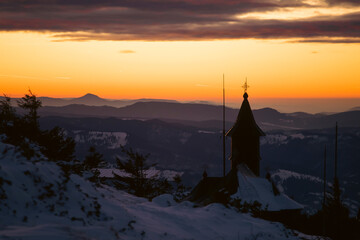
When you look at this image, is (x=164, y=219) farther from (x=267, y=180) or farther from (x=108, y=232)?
(x=267, y=180)

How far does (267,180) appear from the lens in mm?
35094

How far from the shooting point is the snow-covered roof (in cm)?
3247

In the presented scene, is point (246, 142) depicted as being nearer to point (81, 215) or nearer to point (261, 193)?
point (261, 193)

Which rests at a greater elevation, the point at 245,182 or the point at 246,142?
the point at 246,142

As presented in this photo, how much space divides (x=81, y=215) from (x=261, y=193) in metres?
25.3

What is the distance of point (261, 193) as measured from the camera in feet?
109

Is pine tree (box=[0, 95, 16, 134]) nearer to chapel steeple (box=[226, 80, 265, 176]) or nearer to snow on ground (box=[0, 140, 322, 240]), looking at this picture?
snow on ground (box=[0, 140, 322, 240])

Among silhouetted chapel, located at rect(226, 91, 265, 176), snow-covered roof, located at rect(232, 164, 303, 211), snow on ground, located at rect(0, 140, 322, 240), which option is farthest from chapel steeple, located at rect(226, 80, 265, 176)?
snow on ground, located at rect(0, 140, 322, 240)

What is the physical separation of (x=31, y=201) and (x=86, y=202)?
60.3 inches

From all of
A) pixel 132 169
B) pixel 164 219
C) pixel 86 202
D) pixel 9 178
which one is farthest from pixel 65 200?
pixel 132 169

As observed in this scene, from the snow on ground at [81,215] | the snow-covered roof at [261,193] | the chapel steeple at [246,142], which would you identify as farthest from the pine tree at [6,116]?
the chapel steeple at [246,142]

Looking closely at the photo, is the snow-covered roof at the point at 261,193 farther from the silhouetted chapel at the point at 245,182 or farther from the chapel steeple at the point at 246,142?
the chapel steeple at the point at 246,142

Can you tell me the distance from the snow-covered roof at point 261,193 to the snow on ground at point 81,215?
19.5 m

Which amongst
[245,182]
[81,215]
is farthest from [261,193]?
[81,215]
